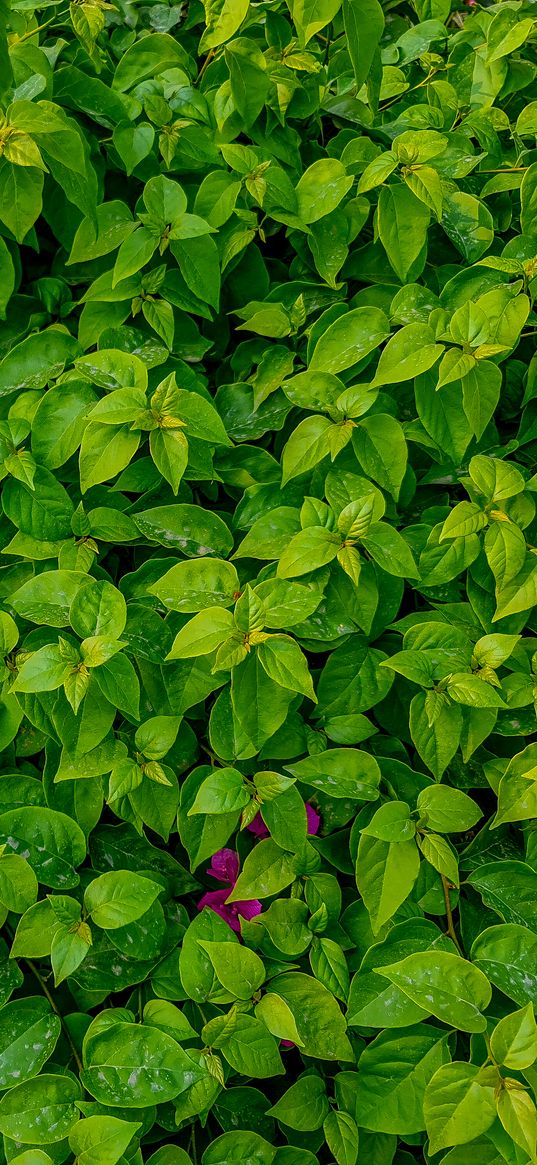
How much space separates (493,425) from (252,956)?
0.89 meters

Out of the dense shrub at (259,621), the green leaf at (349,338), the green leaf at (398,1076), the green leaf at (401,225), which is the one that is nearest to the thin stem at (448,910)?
the dense shrub at (259,621)

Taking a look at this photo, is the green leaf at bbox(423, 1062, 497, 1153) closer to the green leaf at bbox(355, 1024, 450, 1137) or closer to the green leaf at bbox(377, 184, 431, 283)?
the green leaf at bbox(355, 1024, 450, 1137)

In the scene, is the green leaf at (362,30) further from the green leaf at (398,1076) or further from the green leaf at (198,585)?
the green leaf at (398,1076)

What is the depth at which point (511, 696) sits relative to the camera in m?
1.26

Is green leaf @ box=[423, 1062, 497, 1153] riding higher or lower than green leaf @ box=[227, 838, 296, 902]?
lower

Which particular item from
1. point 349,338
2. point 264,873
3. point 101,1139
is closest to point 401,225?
point 349,338

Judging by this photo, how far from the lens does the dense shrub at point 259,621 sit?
1124 mm

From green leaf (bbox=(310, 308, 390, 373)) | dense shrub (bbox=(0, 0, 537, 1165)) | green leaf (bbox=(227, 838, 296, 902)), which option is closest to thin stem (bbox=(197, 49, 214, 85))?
dense shrub (bbox=(0, 0, 537, 1165))

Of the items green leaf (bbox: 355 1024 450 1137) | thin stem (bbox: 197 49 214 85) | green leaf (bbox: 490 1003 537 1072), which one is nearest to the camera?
green leaf (bbox: 490 1003 537 1072)

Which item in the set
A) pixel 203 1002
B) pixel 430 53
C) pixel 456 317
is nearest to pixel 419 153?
pixel 456 317

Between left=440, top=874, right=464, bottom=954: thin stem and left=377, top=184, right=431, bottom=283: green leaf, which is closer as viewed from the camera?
left=440, top=874, right=464, bottom=954: thin stem

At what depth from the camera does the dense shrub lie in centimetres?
112

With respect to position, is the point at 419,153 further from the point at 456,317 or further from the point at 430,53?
the point at 430,53

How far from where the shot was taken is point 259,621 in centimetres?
118
